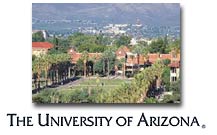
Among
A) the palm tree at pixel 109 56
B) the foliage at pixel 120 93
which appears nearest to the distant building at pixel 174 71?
the foliage at pixel 120 93

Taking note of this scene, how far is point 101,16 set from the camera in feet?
26.0

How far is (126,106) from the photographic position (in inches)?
311

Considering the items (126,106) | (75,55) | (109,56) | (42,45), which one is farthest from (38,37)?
(126,106)

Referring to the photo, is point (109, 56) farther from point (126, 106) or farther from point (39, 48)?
point (39, 48)

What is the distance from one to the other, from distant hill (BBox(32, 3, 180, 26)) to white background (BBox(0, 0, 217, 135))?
0.07m

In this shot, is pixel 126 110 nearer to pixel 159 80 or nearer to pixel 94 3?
pixel 159 80

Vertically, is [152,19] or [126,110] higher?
[152,19]

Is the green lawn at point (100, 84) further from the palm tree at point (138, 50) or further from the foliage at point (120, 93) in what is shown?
the palm tree at point (138, 50)

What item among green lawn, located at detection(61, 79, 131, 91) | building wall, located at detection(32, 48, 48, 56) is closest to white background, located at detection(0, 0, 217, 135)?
building wall, located at detection(32, 48, 48, 56)

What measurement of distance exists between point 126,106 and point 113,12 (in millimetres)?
767

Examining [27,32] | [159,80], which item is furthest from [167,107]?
[27,32]

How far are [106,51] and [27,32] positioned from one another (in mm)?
664

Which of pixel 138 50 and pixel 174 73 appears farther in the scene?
pixel 138 50

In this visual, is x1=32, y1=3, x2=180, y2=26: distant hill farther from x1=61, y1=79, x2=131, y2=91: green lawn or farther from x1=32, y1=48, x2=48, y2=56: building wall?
x1=61, y1=79, x2=131, y2=91: green lawn
